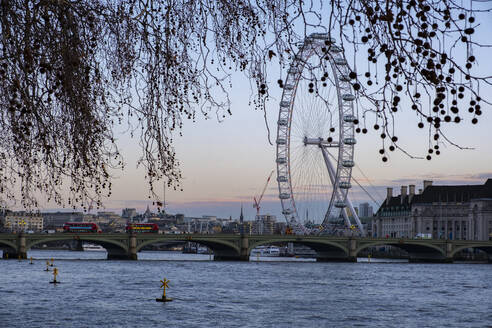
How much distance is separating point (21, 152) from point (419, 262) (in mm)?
142400

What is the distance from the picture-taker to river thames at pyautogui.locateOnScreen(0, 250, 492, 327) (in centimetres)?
4762

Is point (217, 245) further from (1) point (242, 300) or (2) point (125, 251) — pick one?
(1) point (242, 300)

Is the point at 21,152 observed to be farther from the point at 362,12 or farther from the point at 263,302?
the point at 263,302

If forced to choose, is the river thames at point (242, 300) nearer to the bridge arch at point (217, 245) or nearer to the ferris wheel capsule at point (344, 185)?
the ferris wheel capsule at point (344, 185)

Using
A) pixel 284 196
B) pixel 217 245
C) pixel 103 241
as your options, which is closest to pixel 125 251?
pixel 103 241

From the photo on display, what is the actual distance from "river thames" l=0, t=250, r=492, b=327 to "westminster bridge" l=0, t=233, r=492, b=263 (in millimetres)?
20461

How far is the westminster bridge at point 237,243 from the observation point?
115188mm

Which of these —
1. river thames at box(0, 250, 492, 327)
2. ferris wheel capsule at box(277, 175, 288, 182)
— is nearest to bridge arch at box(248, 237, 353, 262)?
ferris wheel capsule at box(277, 175, 288, 182)

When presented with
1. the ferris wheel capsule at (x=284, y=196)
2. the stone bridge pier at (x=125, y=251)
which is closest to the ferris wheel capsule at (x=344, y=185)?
the ferris wheel capsule at (x=284, y=196)

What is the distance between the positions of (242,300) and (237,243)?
202 feet

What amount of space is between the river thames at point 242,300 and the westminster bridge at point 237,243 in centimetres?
2046

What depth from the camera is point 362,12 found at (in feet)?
19.6

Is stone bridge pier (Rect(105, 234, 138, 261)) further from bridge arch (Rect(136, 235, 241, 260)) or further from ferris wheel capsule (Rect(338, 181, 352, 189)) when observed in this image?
ferris wheel capsule (Rect(338, 181, 352, 189))

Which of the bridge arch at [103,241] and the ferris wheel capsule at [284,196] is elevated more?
the ferris wheel capsule at [284,196]
